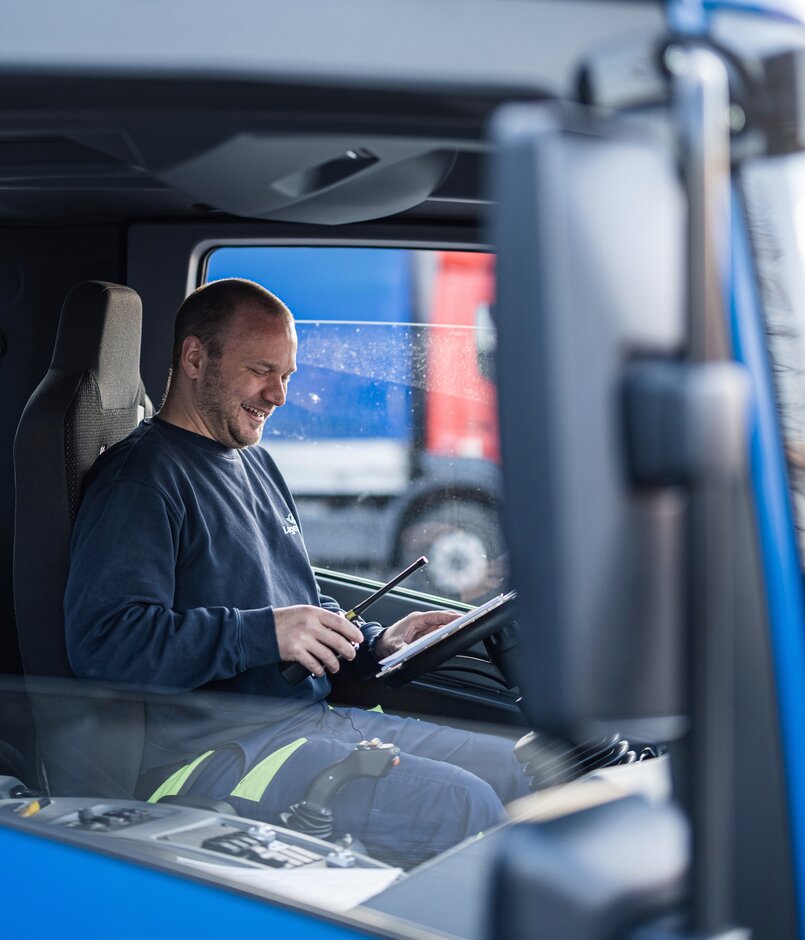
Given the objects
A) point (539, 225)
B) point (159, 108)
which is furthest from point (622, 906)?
point (159, 108)

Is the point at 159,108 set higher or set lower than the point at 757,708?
higher

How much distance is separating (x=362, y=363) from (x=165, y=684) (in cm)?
105

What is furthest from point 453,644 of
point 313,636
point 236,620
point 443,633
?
point 236,620

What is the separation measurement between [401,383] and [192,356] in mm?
558

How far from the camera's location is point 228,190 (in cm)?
117

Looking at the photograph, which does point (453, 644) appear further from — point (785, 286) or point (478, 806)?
point (785, 286)

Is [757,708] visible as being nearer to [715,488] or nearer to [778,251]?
[715,488]

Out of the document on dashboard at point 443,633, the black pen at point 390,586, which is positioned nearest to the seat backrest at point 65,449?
the document on dashboard at point 443,633

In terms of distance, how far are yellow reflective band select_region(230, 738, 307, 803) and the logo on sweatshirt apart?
0.90m

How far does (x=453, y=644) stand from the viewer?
1.94m

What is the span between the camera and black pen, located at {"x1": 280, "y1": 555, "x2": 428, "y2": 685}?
194cm

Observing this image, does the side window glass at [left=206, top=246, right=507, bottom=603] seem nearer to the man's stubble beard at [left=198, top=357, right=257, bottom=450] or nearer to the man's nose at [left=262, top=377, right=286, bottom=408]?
the man's nose at [left=262, top=377, right=286, bottom=408]

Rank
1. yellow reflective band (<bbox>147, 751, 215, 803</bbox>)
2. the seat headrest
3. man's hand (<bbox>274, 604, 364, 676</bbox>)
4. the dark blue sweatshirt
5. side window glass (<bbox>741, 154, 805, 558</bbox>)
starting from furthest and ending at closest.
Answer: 1. the seat headrest
2. man's hand (<bbox>274, 604, 364, 676</bbox>)
3. the dark blue sweatshirt
4. yellow reflective band (<bbox>147, 751, 215, 803</bbox>)
5. side window glass (<bbox>741, 154, 805, 558</bbox>)

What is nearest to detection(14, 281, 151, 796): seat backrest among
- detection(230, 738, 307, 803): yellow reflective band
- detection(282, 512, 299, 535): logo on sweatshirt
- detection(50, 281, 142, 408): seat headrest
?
detection(50, 281, 142, 408): seat headrest
